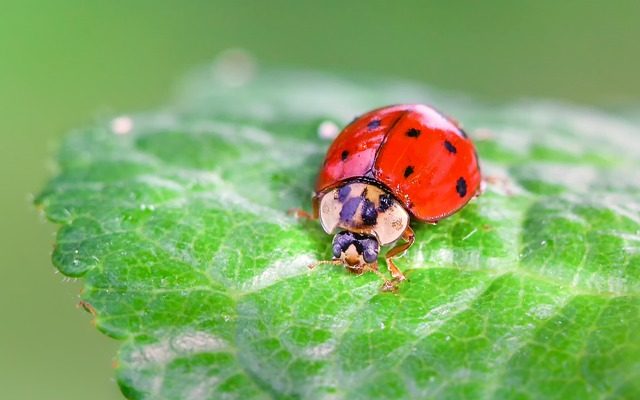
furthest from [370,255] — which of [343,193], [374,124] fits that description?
[374,124]

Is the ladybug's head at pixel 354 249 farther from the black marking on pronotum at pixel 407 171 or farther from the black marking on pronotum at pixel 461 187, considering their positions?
the black marking on pronotum at pixel 461 187

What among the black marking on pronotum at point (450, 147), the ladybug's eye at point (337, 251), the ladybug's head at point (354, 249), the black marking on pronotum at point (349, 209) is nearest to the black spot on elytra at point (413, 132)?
the black marking on pronotum at point (450, 147)

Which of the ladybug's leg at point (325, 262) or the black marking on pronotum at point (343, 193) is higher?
the black marking on pronotum at point (343, 193)

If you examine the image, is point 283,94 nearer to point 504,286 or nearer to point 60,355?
point 504,286

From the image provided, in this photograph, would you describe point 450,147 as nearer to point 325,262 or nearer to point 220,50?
point 325,262

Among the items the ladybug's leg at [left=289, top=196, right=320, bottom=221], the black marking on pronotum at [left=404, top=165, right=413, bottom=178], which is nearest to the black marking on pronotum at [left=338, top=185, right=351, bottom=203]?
the ladybug's leg at [left=289, top=196, right=320, bottom=221]

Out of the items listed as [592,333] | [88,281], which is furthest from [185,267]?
[592,333]
